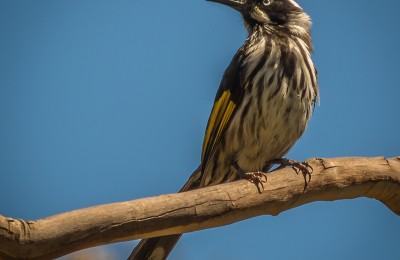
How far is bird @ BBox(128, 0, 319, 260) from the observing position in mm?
7379

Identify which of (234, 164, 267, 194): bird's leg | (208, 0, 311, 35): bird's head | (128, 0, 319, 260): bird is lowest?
(234, 164, 267, 194): bird's leg

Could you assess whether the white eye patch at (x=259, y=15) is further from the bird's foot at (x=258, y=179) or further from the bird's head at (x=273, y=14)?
the bird's foot at (x=258, y=179)

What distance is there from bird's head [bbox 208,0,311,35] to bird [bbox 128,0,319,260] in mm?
336

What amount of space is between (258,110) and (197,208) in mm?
2316

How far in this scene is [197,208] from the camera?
530cm

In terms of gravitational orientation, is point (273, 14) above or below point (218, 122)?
above

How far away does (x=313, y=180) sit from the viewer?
6289mm

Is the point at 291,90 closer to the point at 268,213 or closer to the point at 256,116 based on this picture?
the point at 256,116

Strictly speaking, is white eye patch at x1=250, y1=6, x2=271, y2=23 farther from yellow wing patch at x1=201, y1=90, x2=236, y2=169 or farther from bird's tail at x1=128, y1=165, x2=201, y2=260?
bird's tail at x1=128, y1=165, x2=201, y2=260

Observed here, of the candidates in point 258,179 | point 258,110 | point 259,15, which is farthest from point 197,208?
point 259,15

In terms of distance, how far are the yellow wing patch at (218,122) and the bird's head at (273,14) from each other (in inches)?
44.2

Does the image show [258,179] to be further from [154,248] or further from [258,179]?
[154,248]

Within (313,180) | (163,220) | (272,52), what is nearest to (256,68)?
(272,52)

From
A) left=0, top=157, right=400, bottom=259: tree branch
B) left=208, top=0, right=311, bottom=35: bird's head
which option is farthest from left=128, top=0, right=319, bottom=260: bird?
left=0, top=157, right=400, bottom=259: tree branch
